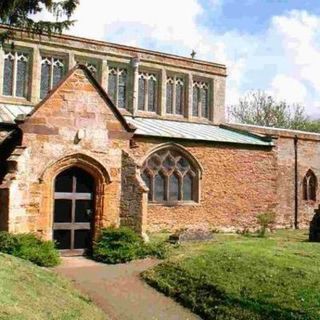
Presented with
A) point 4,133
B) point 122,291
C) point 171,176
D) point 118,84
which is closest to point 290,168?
point 171,176

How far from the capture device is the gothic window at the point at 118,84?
22.9 m

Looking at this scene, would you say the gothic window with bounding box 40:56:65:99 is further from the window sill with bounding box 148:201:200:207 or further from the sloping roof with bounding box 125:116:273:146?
the window sill with bounding box 148:201:200:207

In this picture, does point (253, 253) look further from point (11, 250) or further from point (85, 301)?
point (11, 250)

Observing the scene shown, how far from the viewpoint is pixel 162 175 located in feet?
63.4

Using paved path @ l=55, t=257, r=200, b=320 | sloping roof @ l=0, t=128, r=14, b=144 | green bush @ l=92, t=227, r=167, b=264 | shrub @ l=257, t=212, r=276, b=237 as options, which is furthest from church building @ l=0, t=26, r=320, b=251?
paved path @ l=55, t=257, r=200, b=320

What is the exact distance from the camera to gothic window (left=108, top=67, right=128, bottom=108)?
22938 millimetres

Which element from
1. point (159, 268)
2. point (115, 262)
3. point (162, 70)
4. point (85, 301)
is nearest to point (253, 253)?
point (159, 268)

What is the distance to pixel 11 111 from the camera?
1884cm

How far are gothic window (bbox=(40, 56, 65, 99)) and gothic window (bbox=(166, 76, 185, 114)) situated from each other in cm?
557

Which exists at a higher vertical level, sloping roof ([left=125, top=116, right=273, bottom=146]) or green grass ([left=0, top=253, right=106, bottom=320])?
sloping roof ([left=125, top=116, right=273, bottom=146])

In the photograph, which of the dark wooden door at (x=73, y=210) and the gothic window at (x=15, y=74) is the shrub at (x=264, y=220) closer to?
the dark wooden door at (x=73, y=210)

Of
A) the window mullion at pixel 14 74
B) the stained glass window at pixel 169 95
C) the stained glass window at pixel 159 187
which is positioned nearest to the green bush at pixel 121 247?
the stained glass window at pixel 159 187

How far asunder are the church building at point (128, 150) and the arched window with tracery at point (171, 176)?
0.04 metres

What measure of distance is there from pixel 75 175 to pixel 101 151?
1047 mm
